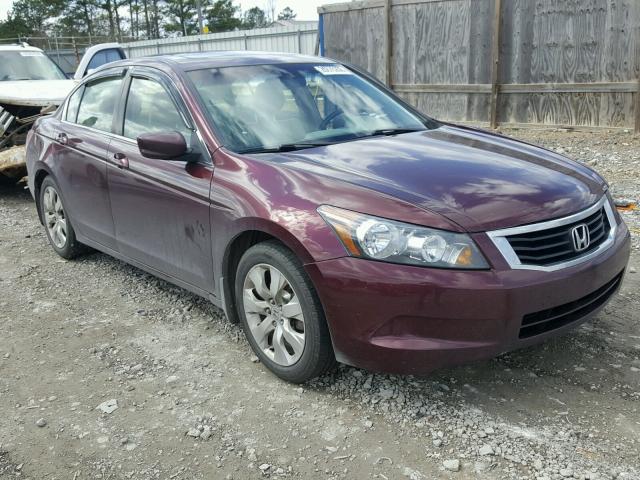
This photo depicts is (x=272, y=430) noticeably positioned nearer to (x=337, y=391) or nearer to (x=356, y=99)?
(x=337, y=391)

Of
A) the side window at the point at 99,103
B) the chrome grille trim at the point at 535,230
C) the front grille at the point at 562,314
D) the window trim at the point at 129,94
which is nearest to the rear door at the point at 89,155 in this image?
the side window at the point at 99,103

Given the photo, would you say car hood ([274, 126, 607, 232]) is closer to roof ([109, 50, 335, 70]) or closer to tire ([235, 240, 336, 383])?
tire ([235, 240, 336, 383])

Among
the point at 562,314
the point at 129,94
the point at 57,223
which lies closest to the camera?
the point at 562,314

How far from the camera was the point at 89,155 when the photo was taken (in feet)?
15.3

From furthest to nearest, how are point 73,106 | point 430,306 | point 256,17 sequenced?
point 256,17 < point 73,106 < point 430,306

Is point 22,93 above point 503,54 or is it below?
below

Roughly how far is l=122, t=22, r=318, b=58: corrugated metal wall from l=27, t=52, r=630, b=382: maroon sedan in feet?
38.6

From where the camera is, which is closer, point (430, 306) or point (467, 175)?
point (430, 306)

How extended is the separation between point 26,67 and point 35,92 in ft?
6.42

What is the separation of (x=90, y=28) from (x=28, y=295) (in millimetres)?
50151

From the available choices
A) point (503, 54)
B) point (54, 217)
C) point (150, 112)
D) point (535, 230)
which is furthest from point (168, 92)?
point (503, 54)

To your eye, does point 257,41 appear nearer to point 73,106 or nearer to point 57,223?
point 73,106

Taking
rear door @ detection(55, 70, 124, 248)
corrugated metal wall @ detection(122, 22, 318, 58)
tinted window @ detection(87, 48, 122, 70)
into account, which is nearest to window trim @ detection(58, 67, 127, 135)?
rear door @ detection(55, 70, 124, 248)

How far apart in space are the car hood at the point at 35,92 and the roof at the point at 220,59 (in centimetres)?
449
